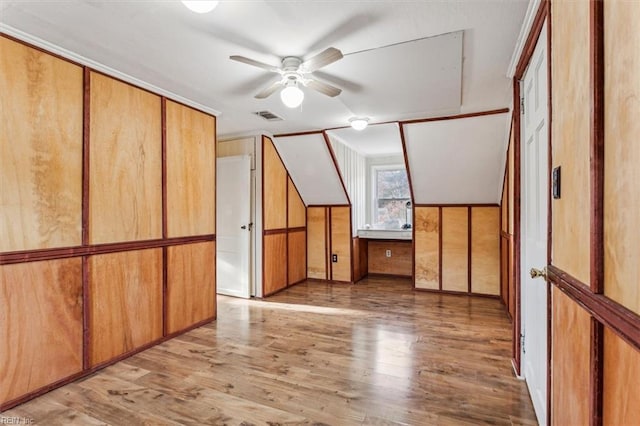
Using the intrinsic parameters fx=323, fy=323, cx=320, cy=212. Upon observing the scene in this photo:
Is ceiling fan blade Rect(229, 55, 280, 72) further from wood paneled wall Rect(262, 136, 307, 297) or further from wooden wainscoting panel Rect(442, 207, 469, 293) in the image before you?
wooden wainscoting panel Rect(442, 207, 469, 293)

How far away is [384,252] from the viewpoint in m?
5.84

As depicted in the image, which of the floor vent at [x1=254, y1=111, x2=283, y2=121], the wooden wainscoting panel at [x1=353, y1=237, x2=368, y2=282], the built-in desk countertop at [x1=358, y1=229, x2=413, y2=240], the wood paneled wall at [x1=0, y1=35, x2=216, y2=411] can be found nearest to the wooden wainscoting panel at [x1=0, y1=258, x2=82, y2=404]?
the wood paneled wall at [x1=0, y1=35, x2=216, y2=411]

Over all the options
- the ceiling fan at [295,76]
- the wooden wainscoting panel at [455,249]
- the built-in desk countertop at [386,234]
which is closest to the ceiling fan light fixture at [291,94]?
the ceiling fan at [295,76]

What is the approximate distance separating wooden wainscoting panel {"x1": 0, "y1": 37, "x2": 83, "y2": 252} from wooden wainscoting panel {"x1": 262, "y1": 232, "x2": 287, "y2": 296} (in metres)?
2.53

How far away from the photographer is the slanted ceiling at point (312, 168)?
4621mm

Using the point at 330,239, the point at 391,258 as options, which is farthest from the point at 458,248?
the point at 330,239

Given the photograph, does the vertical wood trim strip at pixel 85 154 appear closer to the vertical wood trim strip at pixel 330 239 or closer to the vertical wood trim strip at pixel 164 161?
the vertical wood trim strip at pixel 164 161

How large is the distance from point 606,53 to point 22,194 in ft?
9.47

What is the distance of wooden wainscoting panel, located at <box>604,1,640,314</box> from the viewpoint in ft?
2.37

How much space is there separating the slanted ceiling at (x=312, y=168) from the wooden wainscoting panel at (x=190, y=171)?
4.54 ft

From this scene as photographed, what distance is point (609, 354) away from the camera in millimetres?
855

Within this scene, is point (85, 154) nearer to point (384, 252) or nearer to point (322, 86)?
point (322, 86)

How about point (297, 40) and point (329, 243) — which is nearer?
point (297, 40)

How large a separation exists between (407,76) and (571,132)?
66.4 inches
